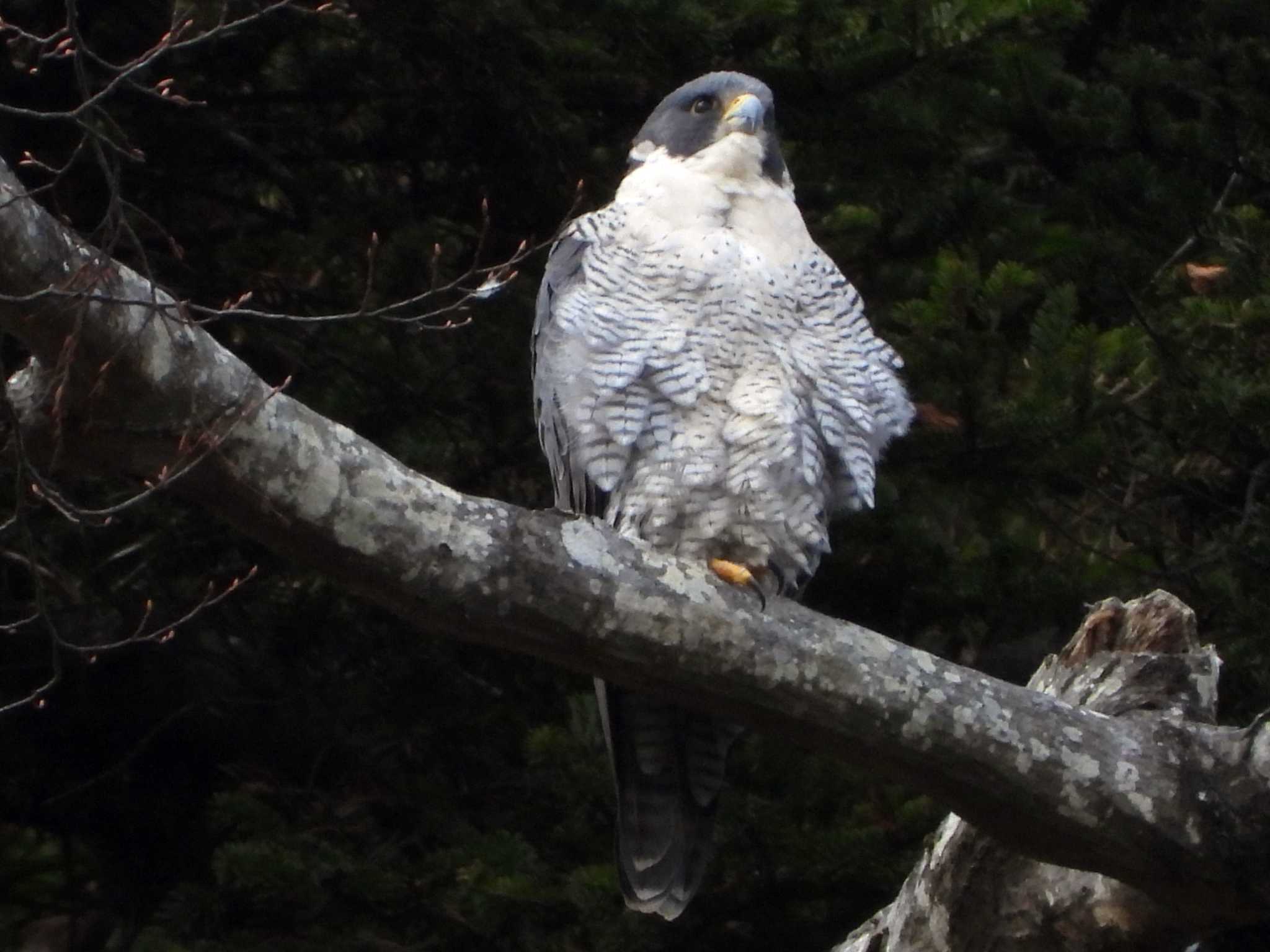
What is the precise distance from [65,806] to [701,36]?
2.57 m

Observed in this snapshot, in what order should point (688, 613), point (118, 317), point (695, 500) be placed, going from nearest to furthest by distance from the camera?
1. point (118, 317)
2. point (688, 613)
3. point (695, 500)

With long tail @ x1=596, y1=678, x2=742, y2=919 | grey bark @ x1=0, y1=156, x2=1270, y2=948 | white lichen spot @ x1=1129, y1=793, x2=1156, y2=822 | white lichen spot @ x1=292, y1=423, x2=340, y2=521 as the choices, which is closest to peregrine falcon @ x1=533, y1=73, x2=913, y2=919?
long tail @ x1=596, y1=678, x2=742, y2=919

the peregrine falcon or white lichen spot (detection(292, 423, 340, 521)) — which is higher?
white lichen spot (detection(292, 423, 340, 521))

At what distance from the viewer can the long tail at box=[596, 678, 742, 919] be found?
4.08 metres

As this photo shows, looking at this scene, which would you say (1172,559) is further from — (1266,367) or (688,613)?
(688,613)

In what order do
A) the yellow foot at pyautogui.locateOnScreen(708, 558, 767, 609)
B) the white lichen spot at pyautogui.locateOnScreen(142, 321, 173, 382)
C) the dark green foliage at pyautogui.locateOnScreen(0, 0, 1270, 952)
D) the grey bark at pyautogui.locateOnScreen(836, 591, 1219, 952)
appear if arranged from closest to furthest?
1. the white lichen spot at pyautogui.locateOnScreen(142, 321, 173, 382)
2. the grey bark at pyautogui.locateOnScreen(836, 591, 1219, 952)
3. the yellow foot at pyautogui.locateOnScreen(708, 558, 767, 609)
4. the dark green foliage at pyautogui.locateOnScreen(0, 0, 1270, 952)

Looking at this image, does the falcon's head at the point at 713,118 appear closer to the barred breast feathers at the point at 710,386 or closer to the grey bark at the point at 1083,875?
the barred breast feathers at the point at 710,386

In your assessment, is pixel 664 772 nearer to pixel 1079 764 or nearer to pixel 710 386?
pixel 710 386

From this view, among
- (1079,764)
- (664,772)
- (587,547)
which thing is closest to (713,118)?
(664,772)

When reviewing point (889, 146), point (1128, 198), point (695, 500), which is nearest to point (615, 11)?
point (889, 146)

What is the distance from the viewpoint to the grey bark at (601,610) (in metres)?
2.75

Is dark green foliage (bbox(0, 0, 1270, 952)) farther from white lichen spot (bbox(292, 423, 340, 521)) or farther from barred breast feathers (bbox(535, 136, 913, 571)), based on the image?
white lichen spot (bbox(292, 423, 340, 521))

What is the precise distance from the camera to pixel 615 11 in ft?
14.1

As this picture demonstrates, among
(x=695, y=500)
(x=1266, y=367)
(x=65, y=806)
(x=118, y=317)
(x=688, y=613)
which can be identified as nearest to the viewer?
(x=118, y=317)
